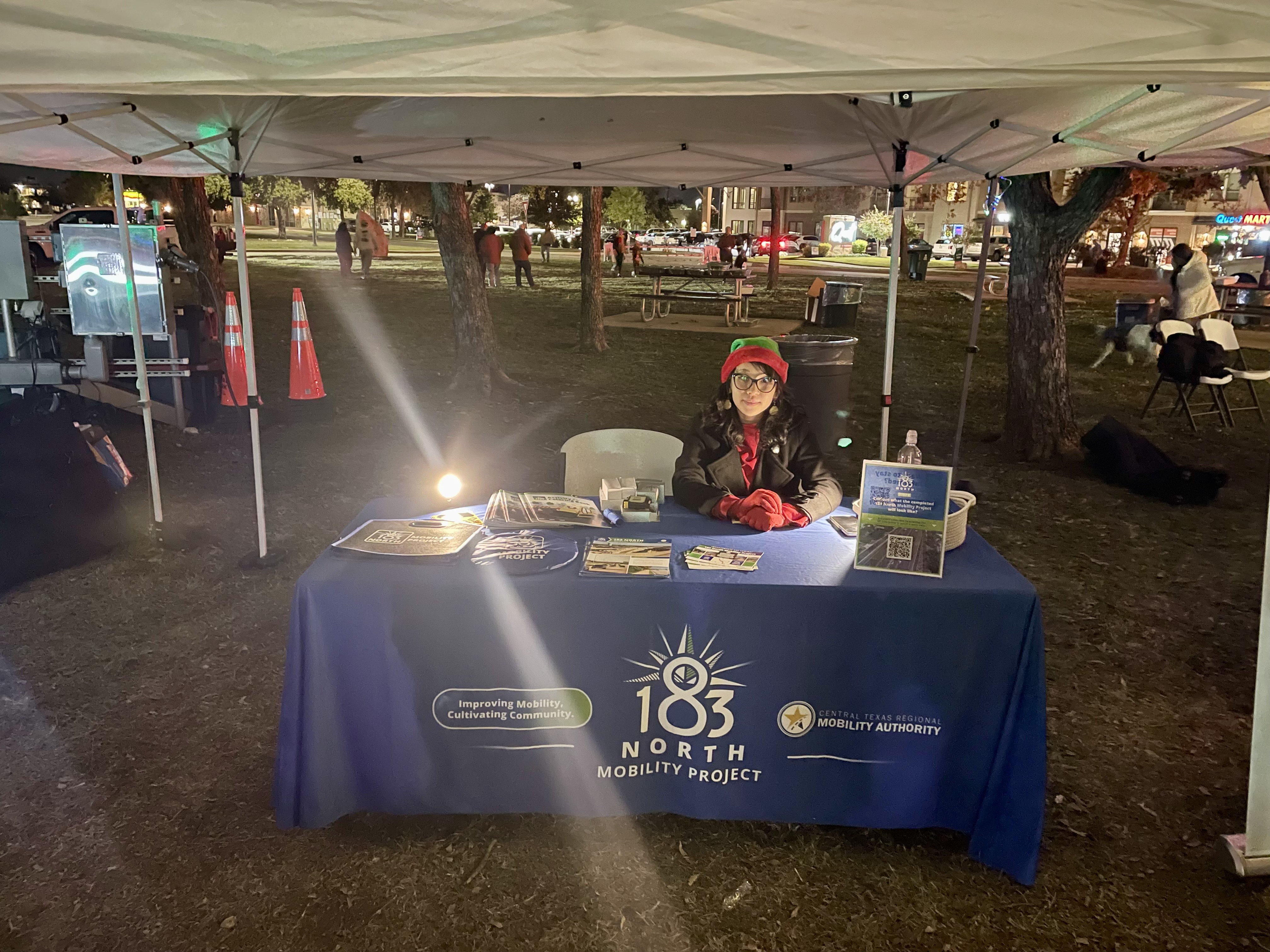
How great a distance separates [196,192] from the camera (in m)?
12.2

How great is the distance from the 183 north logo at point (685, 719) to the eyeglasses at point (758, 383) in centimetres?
115

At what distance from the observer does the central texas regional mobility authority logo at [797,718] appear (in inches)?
103

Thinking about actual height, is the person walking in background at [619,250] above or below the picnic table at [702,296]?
above

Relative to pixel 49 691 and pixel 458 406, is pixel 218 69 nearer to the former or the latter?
pixel 49 691

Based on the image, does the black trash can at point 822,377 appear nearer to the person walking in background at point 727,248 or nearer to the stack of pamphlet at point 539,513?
the stack of pamphlet at point 539,513

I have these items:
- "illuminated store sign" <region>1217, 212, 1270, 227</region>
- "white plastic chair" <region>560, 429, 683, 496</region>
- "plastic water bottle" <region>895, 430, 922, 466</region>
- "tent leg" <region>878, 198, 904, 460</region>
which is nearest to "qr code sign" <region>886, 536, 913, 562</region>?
"plastic water bottle" <region>895, 430, 922, 466</region>

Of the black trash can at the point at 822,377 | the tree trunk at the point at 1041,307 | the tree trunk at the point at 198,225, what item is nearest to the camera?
the tree trunk at the point at 1041,307

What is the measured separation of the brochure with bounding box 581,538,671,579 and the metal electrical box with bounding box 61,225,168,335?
507 centimetres

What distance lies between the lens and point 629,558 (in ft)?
8.87

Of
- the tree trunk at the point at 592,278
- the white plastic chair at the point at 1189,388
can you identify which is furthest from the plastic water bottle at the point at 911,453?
the tree trunk at the point at 592,278

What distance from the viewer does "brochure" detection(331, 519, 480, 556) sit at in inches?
106

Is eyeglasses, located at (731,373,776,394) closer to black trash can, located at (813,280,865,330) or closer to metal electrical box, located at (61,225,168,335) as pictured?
metal electrical box, located at (61,225,168,335)

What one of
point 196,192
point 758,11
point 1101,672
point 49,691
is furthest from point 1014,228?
point 196,192

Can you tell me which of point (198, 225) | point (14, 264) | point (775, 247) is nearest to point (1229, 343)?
A: point (14, 264)
